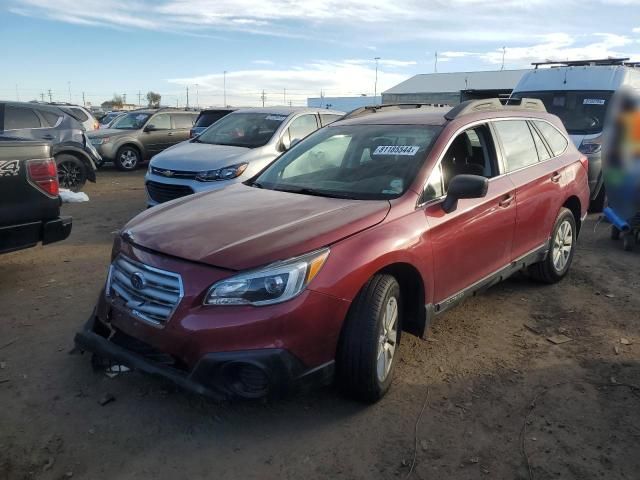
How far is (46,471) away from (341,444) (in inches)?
57.4

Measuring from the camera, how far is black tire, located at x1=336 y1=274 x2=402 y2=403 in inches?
116

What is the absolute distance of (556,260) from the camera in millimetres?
5297

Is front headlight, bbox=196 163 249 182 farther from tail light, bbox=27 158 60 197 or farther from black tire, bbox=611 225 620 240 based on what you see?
black tire, bbox=611 225 620 240

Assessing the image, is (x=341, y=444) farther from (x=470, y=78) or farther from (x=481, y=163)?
(x=470, y=78)

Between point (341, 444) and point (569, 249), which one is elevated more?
point (569, 249)

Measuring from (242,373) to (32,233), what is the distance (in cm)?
306

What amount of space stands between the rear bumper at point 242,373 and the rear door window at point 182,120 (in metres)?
14.3

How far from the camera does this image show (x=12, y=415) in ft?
10.2

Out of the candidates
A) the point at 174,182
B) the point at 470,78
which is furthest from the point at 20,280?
the point at 470,78

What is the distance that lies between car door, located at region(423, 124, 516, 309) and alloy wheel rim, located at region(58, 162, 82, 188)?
8794mm

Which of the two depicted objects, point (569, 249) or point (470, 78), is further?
point (470, 78)

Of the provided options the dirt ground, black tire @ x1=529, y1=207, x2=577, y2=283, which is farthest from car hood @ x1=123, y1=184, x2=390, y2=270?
black tire @ x1=529, y1=207, x2=577, y2=283

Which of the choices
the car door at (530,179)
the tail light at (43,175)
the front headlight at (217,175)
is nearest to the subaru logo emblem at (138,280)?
the tail light at (43,175)

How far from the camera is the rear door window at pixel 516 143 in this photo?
451cm
